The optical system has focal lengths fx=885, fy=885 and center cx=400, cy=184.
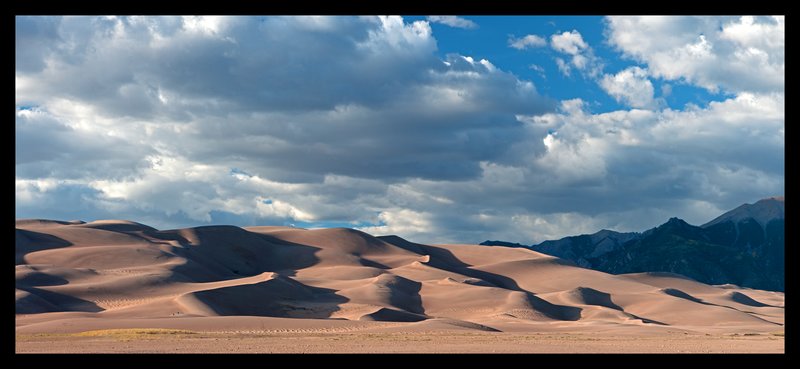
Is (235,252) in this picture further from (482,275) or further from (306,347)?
(306,347)

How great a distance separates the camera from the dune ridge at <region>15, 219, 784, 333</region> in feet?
248

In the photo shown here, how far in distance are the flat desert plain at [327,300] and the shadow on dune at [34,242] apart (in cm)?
25

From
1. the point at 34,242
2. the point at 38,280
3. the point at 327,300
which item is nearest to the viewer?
the point at 38,280

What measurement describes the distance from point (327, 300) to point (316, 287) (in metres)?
9.78

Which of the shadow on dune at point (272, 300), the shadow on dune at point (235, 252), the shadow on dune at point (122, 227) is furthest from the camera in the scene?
the shadow on dune at point (122, 227)

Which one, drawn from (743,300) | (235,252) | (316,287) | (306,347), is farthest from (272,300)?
(743,300)

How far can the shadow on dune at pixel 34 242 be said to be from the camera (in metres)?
111

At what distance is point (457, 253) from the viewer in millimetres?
169750

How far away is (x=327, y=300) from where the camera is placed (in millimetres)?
91000

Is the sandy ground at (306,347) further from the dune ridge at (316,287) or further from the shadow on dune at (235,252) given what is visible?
the shadow on dune at (235,252)

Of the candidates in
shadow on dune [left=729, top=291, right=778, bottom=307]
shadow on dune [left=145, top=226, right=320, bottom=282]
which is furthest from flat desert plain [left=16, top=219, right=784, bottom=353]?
shadow on dune [left=729, top=291, right=778, bottom=307]

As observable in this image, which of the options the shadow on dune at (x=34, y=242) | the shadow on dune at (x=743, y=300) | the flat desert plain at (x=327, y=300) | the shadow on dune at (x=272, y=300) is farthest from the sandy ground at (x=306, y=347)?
the shadow on dune at (x=743, y=300)

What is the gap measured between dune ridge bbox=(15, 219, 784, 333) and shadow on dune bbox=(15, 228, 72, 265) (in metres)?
0.25

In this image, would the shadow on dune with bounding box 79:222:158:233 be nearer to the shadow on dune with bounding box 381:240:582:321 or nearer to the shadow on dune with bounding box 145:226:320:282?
the shadow on dune with bounding box 145:226:320:282
